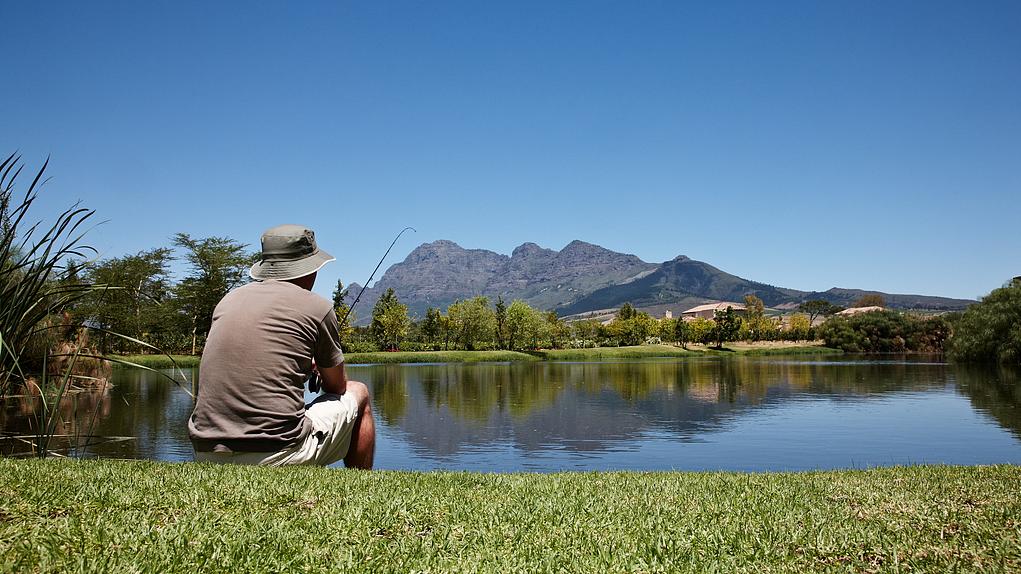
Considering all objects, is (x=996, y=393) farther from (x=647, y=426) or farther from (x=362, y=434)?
(x=362, y=434)

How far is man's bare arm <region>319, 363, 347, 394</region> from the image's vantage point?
3.86 m

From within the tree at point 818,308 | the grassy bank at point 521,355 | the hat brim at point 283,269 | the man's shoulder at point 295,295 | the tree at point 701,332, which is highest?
the tree at point 818,308

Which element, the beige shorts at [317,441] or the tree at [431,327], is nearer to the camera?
the beige shorts at [317,441]

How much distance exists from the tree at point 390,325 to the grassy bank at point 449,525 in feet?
209

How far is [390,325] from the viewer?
6706 cm

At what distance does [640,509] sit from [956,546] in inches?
49.0

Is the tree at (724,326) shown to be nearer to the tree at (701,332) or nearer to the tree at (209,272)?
the tree at (701,332)

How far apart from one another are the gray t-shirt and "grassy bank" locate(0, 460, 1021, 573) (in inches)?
9.9

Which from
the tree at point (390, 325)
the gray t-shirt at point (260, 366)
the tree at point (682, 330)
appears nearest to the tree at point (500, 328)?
the tree at point (390, 325)

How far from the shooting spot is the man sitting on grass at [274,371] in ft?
11.6

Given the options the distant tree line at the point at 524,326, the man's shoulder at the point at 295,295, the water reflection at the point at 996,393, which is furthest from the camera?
the distant tree line at the point at 524,326

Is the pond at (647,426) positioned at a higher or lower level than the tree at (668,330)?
lower

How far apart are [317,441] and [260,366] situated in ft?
2.05

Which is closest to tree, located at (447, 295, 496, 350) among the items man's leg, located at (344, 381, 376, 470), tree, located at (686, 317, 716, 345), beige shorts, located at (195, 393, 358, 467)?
tree, located at (686, 317, 716, 345)
